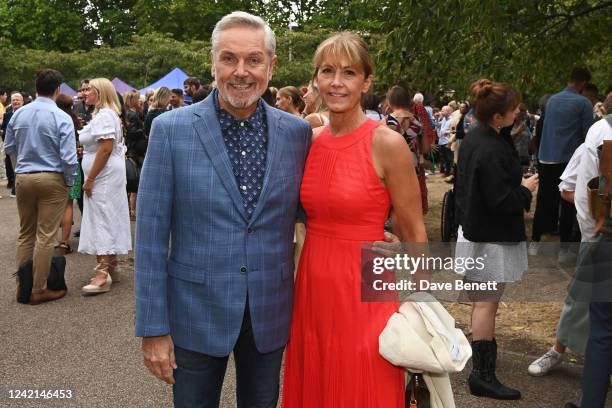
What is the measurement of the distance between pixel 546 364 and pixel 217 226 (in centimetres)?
330

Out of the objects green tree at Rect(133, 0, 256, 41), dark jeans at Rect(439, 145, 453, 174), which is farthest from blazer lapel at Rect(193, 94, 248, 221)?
green tree at Rect(133, 0, 256, 41)

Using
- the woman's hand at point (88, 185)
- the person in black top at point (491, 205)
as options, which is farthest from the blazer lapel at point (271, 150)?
the woman's hand at point (88, 185)

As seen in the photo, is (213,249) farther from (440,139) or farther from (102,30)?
(102,30)

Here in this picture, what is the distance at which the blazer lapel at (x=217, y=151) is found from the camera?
251 centimetres

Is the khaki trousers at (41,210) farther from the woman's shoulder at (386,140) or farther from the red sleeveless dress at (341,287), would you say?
the woman's shoulder at (386,140)

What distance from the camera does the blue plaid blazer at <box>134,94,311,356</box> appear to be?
250 cm

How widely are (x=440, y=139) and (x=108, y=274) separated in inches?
559

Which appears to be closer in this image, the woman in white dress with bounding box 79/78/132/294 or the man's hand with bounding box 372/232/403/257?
the man's hand with bounding box 372/232/403/257

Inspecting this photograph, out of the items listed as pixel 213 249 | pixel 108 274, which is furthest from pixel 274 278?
pixel 108 274

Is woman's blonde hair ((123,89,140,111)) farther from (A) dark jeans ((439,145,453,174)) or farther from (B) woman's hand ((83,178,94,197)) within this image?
(A) dark jeans ((439,145,453,174))

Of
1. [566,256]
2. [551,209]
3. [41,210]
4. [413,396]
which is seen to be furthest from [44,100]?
[551,209]

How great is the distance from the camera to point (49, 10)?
137 feet

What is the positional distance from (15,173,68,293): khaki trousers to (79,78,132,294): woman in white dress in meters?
0.40

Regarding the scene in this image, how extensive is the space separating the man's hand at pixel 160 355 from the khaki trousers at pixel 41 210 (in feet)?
14.9
